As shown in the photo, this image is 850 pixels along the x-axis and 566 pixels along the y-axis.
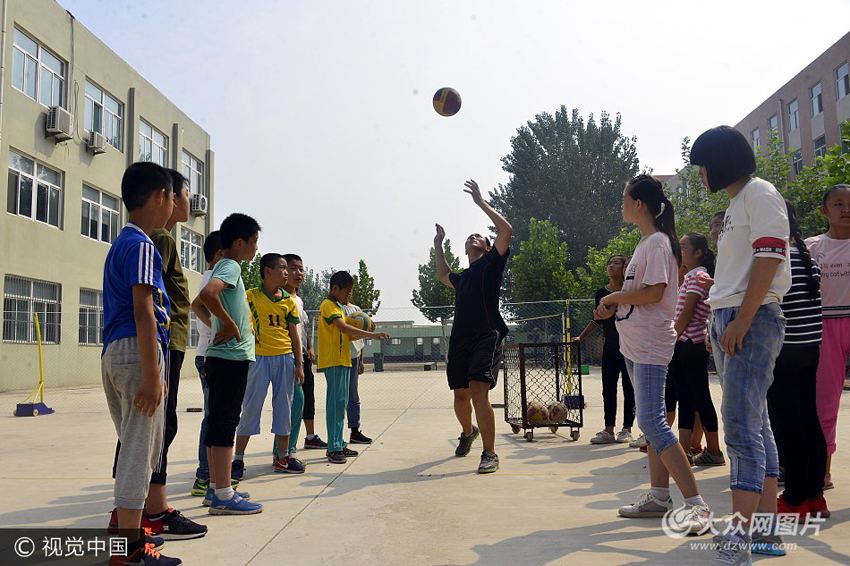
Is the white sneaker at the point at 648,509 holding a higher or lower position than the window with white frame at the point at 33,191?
lower

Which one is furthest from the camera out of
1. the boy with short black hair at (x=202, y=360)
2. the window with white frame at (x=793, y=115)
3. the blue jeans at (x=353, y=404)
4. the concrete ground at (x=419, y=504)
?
the window with white frame at (x=793, y=115)

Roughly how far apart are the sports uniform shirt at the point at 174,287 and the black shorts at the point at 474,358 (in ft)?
8.33

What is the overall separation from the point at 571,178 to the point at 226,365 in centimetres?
4526

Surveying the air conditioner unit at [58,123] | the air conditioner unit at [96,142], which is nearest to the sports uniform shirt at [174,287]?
the air conditioner unit at [58,123]

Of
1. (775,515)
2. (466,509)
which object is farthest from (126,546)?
(775,515)

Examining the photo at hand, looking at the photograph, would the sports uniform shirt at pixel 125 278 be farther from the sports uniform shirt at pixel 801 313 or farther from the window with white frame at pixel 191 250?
the window with white frame at pixel 191 250

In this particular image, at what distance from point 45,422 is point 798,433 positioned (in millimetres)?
10302

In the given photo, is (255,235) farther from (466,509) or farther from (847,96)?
(847,96)

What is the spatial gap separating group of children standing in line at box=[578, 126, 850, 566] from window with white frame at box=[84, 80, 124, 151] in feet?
75.9

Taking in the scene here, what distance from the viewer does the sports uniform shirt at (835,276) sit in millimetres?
4074

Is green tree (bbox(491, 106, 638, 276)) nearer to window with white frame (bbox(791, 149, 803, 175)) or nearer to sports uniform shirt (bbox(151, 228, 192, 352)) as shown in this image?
window with white frame (bbox(791, 149, 803, 175))

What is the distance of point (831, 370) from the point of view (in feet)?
13.3

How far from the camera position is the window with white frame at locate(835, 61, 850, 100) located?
30562 mm

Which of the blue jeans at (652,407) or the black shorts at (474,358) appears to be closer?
the blue jeans at (652,407)
